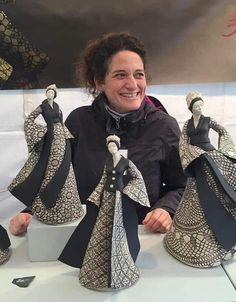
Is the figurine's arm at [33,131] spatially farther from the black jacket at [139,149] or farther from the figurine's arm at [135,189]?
the black jacket at [139,149]

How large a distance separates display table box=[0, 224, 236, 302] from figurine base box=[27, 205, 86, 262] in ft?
0.05

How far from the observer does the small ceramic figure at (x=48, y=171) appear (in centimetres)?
71

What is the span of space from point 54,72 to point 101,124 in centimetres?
44

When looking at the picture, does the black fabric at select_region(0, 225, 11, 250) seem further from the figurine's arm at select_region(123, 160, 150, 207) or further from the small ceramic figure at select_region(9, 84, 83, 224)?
the figurine's arm at select_region(123, 160, 150, 207)

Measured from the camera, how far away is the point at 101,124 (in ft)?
3.63

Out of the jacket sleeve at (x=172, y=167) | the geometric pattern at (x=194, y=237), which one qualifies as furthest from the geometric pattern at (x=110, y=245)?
the jacket sleeve at (x=172, y=167)

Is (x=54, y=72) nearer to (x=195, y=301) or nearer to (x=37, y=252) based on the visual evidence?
(x=37, y=252)

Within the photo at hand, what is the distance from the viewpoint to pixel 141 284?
0.65 metres

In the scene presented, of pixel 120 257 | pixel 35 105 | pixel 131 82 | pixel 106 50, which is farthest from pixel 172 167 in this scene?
pixel 35 105

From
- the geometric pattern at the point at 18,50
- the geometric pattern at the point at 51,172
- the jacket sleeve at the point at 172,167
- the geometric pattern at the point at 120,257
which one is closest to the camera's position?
the geometric pattern at the point at 120,257

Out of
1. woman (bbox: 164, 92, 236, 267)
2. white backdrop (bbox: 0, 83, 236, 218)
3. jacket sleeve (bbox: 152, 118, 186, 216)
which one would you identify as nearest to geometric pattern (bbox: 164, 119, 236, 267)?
woman (bbox: 164, 92, 236, 267)

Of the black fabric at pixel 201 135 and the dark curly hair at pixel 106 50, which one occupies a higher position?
the dark curly hair at pixel 106 50

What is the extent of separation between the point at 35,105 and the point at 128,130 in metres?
0.55

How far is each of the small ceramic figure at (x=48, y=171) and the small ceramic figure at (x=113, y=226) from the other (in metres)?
0.09
